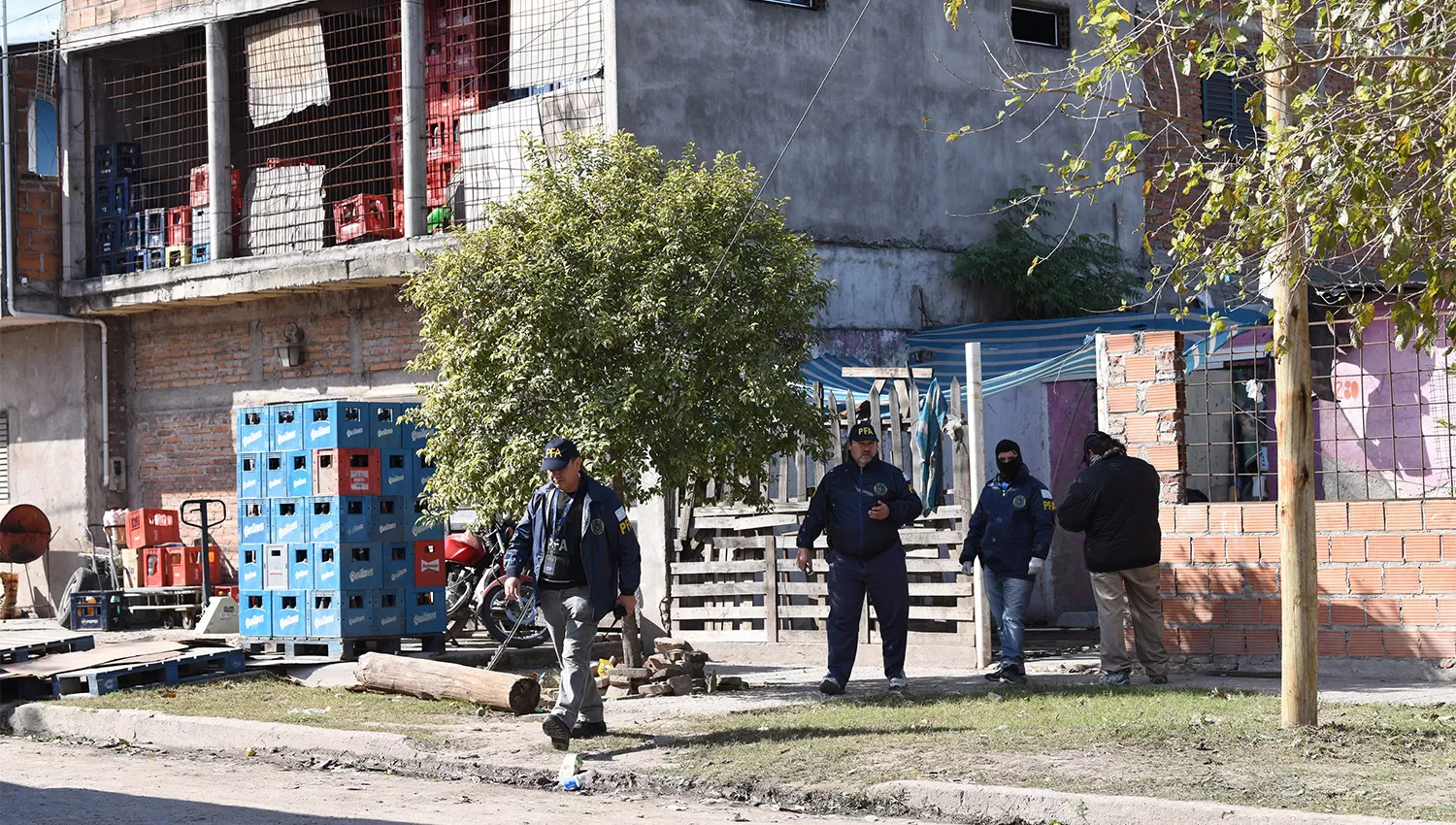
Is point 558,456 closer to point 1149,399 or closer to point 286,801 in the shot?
point 286,801

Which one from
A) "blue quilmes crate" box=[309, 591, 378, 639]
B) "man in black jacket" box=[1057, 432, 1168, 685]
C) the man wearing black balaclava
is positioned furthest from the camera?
"blue quilmes crate" box=[309, 591, 378, 639]

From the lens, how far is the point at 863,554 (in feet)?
38.1

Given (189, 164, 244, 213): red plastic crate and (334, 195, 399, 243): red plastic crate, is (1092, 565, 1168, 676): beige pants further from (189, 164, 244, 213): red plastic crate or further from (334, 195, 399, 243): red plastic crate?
(189, 164, 244, 213): red plastic crate

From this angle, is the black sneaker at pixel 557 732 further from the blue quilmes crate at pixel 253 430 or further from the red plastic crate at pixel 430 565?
the blue quilmes crate at pixel 253 430

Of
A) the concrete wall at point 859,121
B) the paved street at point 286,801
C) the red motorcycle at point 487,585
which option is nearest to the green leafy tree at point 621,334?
the red motorcycle at point 487,585

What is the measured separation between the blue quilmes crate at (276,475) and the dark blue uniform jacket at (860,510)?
4775 mm

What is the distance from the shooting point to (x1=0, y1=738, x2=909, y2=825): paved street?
7.66 meters

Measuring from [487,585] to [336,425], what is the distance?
1.99 metres

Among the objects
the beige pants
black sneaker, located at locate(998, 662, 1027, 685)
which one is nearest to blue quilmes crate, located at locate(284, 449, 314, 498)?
black sneaker, located at locate(998, 662, 1027, 685)

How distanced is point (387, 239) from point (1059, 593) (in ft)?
28.0

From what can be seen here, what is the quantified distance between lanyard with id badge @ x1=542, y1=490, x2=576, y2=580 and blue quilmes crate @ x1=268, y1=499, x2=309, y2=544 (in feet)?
15.3

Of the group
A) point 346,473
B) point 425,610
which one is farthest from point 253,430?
point 425,610

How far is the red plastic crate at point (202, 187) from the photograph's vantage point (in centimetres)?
2123

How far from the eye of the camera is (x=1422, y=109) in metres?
7.14
